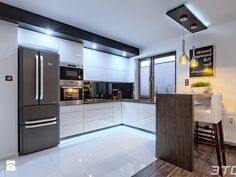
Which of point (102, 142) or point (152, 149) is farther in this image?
point (102, 142)

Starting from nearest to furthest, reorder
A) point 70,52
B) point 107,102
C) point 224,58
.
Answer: point 224,58 < point 70,52 < point 107,102

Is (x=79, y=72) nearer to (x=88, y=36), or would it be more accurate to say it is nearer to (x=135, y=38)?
(x=88, y=36)

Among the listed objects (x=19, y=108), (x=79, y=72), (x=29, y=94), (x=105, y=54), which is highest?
(x=105, y=54)

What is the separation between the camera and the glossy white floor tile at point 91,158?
6.27ft

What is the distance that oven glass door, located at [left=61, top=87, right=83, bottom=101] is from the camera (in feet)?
10.1

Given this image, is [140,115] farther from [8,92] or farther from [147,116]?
[8,92]

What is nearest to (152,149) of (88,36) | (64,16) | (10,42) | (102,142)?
(102,142)

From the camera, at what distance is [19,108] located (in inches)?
94.8

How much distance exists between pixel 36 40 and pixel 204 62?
3426 mm

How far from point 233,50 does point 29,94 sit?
3805mm

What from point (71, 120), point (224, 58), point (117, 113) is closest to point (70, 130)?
point (71, 120)

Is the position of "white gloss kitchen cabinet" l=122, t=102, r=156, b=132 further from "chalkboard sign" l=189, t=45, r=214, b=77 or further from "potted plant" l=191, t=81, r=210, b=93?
"chalkboard sign" l=189, t=45, r=214, b=77

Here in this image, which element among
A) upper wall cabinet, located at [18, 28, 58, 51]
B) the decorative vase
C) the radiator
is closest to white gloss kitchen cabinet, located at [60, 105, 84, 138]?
upper wall cabinet, located at [18, 28, 58, 51]

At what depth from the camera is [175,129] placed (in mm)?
2111
